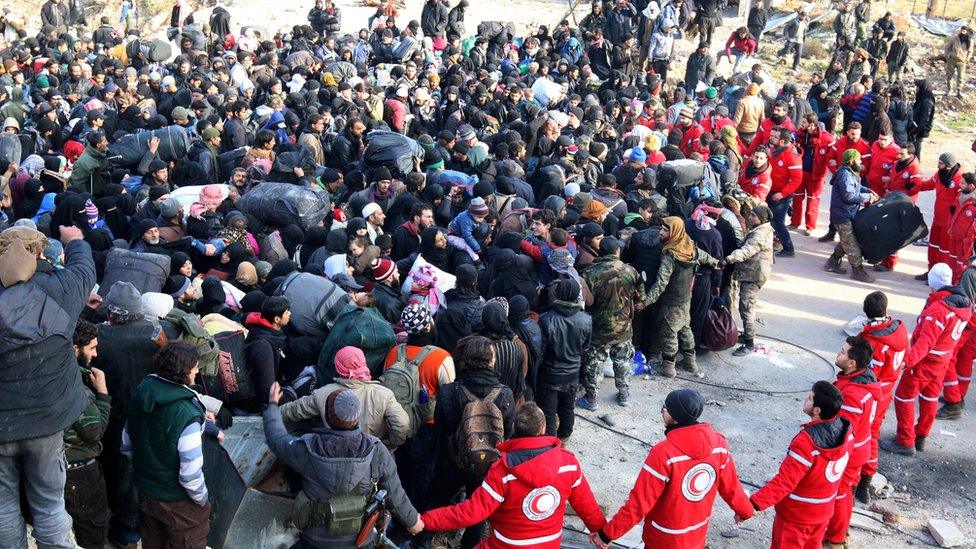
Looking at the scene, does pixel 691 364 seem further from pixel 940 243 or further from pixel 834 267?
pixel 940 243

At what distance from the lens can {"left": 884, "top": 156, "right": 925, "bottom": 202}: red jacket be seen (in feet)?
37.4

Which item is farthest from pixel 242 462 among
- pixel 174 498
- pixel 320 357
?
pixel 320 357

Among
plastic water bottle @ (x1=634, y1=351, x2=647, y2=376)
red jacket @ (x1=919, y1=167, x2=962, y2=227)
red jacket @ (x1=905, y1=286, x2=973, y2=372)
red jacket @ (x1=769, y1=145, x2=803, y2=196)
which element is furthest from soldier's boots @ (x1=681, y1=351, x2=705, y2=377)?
red jacket @ (x1=919, y1=167, x2=962, y2=227)

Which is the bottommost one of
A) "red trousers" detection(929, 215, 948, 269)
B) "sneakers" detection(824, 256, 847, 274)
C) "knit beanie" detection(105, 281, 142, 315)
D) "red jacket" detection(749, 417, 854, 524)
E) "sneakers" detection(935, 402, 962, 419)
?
"sneakers" detection(935, 402, 962, 419)

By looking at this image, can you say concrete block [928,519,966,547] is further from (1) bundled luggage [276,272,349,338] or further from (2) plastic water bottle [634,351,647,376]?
(1) bundled luggage [276,272,349,338]

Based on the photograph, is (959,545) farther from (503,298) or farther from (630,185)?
(630,185)

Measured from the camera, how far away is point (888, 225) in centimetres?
1112

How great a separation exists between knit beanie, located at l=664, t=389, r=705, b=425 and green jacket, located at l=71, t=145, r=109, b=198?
7415mm

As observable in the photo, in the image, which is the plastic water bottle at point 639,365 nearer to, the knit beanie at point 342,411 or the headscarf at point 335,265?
the headscarf at point 335,265

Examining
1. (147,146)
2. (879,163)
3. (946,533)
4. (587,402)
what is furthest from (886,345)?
(147,146)

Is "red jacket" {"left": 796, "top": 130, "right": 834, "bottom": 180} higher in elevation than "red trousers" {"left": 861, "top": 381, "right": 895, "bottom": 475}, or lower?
higher

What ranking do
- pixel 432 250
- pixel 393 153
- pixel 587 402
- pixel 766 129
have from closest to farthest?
pixel 432 250 < pixel 587 402 < pixel 393 153 < pixel 766 129

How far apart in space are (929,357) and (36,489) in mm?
6675

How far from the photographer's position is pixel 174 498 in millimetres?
4758
